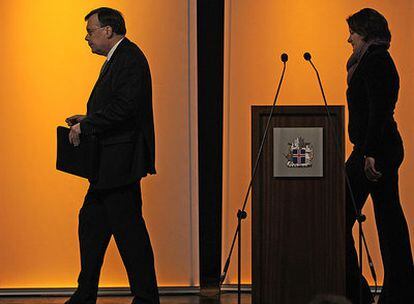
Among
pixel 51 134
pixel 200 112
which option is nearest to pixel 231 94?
pixel 200 112

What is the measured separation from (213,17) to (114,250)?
141 cm

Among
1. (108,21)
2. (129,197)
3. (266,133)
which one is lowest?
(129,197)

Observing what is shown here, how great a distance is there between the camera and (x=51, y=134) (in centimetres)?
534

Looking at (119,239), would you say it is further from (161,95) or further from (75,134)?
(161,95)

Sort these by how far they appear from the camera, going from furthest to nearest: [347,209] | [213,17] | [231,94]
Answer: [231,94] → [213,17] → [347,209]

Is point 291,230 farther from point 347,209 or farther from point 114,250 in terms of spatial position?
point 114,250

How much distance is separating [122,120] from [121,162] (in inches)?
7.7

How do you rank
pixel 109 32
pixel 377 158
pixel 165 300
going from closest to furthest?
pixel 377 158, pixel 109 32, pixel 165 300

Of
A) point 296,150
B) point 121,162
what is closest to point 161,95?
point 121,162

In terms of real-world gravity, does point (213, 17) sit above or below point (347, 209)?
above

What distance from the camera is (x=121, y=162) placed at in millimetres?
4340

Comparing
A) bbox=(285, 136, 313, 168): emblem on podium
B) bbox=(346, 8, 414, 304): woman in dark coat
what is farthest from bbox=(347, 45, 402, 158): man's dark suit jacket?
bbox=(285, 136, 313, 168): emblem on podium

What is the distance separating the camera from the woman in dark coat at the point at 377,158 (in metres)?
4.34

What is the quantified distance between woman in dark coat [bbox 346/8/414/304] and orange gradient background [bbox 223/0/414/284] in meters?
0.84
